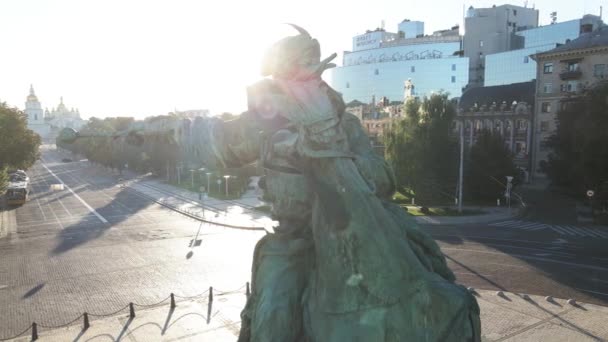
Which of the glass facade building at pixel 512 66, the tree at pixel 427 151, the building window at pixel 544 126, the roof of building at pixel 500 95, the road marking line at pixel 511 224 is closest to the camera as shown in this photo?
the road marking line at pixel 511 224

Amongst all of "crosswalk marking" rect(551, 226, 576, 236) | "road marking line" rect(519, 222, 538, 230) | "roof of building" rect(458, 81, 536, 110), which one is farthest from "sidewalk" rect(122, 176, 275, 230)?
"roof of building" rect(458, 81, 536, 110)

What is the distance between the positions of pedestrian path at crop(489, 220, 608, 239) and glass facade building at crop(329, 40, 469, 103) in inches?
3627

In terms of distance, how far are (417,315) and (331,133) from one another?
1.69m

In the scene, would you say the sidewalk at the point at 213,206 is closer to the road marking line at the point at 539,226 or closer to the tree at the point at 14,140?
the tree at the point at 14,140

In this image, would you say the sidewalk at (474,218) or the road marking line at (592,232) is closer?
the road marking line at (592,232)

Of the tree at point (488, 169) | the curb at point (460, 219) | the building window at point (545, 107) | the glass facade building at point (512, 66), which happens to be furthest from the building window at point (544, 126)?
the glass facade building at point (512, 66)

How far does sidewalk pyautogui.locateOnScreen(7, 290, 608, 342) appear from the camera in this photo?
47.4 ft

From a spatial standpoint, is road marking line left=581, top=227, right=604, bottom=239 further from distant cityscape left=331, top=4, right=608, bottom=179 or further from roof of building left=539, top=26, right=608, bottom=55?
roof of building left=539, top=26, right=608, bottom=55

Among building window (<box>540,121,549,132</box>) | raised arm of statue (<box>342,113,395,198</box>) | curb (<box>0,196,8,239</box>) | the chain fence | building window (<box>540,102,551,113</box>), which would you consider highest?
building window (<box>540,102,551,113</box>)

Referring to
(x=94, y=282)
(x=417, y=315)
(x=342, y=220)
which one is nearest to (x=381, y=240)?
(x=342, y=220)

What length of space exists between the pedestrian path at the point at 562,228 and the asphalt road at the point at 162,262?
0.54 meters

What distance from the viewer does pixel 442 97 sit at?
142ft

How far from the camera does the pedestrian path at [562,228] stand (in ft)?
98.4

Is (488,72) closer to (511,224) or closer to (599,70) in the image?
(599,70)
